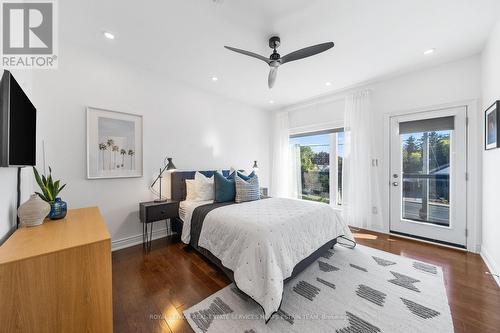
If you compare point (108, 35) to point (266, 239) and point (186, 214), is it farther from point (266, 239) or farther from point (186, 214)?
point (266, 239)

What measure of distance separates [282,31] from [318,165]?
3.04 metres

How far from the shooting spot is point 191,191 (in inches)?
125

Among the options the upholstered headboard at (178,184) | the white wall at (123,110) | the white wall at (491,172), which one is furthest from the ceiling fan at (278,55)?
the upholstered headboard at (178,184)

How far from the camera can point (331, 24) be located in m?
2.09

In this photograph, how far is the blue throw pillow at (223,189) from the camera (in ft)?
9.87

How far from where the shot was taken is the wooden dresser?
0.95 meters

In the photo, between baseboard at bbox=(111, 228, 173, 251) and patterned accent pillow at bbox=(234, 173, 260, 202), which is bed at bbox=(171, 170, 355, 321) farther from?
baseboard at bbox=(111, 228, 173, 251)

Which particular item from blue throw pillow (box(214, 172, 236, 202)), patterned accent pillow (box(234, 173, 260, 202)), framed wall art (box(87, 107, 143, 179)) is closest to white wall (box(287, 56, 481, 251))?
patterned accent pillow (box(234, 173, 260, 202))

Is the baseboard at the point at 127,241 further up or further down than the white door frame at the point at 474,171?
further down

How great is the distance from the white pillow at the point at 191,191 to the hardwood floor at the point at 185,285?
0.72 metres

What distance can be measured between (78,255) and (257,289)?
1.26 meters

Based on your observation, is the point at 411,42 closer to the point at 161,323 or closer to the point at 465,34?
the point at 465,34

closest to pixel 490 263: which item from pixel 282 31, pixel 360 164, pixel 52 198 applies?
pixel 360 164

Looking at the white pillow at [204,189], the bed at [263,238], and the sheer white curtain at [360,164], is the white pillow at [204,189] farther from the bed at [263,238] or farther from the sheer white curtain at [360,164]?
the sheer white curtain at [360,164]
